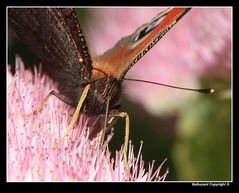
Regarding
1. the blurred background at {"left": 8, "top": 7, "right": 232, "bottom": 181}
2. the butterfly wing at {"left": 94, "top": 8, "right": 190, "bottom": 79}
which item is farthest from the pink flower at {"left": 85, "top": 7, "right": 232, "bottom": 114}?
the butterfly wing at {"left": 94, "top": 8, "right": 190, "bottom": 79}

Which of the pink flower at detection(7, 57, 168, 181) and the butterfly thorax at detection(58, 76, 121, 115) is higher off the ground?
the butterfly thorax at detection(58, 76, 121, 115)

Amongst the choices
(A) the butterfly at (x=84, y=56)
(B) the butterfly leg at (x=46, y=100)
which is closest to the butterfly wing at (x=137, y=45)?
(A) the butterfly at (x=84, y=56)

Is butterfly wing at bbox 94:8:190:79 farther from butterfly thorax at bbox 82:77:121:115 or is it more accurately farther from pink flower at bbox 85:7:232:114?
pink flower at bbox 85:7:232:114

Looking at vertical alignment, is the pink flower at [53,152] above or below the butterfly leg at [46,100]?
below

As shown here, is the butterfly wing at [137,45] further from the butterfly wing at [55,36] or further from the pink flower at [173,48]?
the pink flower at [173,48]

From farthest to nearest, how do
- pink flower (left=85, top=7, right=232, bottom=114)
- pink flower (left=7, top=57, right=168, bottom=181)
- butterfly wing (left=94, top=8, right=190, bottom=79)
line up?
1. pink flower (left=85, top=7, right=232, bottom=114)
2. butterfly wing (left=94, top=8, right=190, bottom=79)
3. pink flower (left=7, top=57, right=168, bottom=181)
